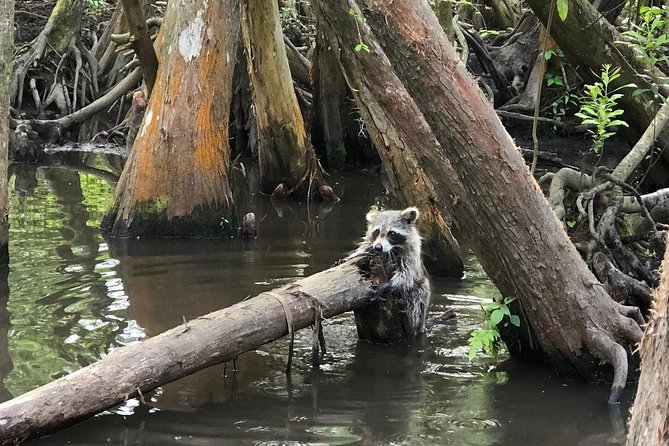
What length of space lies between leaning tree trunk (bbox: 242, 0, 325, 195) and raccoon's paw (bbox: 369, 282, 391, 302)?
5.44 meters

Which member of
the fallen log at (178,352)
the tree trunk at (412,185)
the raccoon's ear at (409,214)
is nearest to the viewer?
the fallen log at (178,352)

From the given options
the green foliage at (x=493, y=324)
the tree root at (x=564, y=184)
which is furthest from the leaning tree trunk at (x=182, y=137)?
the green foliage at (x=493, y=324)

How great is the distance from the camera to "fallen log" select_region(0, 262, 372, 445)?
4.74 m

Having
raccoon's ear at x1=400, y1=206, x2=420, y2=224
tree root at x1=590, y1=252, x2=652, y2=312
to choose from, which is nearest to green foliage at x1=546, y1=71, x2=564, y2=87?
raccoon's ear at x1=400, y1=206, x2=420, y2=224

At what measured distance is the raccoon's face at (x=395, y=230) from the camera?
7074 mm

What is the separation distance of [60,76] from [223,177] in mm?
8571

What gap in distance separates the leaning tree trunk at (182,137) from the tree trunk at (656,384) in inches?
290

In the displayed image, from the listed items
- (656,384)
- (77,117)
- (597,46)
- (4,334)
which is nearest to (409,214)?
(4,334)

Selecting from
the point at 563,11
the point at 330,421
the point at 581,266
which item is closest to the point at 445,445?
the point at 330,421

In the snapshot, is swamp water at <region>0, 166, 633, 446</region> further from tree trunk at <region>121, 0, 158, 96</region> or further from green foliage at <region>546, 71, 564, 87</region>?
green foliage at <region>546, 71, 564, 87</region>

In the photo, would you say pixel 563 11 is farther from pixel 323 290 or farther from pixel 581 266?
pixel 323 290

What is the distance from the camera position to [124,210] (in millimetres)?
9797

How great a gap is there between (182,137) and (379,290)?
3836 mm

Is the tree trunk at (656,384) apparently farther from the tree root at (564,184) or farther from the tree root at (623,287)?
the tree root at (564,184)
